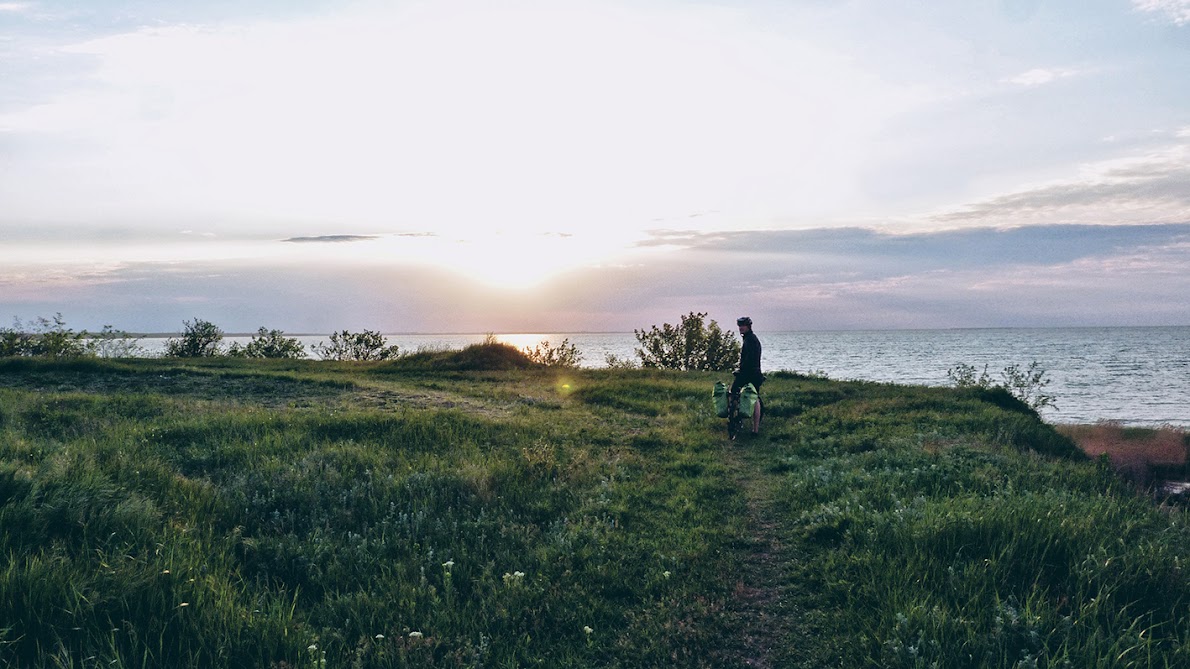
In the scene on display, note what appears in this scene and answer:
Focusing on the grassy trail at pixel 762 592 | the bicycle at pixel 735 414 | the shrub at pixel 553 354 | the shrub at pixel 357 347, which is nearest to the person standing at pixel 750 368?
the bicycle at pixel 735 414

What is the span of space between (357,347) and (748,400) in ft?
150

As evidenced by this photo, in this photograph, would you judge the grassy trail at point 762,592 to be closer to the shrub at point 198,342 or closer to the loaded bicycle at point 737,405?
the loaded bicycle at point 737,405

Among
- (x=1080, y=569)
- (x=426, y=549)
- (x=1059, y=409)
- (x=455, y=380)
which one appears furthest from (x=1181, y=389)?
(x=426, y=549)

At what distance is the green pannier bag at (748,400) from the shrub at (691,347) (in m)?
30.3

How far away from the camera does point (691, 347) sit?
48469 mm

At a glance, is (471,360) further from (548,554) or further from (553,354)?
(548,554)

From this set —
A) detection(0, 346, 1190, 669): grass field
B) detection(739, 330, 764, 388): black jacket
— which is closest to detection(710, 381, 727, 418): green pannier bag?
detection(739, 330, 764, 388): black jacket

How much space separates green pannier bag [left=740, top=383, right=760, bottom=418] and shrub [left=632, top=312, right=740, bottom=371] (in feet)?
99.5

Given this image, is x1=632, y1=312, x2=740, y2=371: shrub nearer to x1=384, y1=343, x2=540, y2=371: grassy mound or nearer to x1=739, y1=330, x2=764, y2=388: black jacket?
x1=384, y1=343, x2=540, y2=371: grassy mound

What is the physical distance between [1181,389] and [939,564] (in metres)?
74.4

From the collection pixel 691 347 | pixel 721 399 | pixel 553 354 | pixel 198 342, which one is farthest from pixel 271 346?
pixel 721 399

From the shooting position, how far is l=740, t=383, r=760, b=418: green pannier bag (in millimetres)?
16594

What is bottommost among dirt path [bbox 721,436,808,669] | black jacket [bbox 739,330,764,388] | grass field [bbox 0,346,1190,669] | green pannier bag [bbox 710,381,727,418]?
dirt path [bbox 721,436,808,669]

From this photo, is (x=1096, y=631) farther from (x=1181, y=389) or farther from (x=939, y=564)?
(x=1181, y=389)
